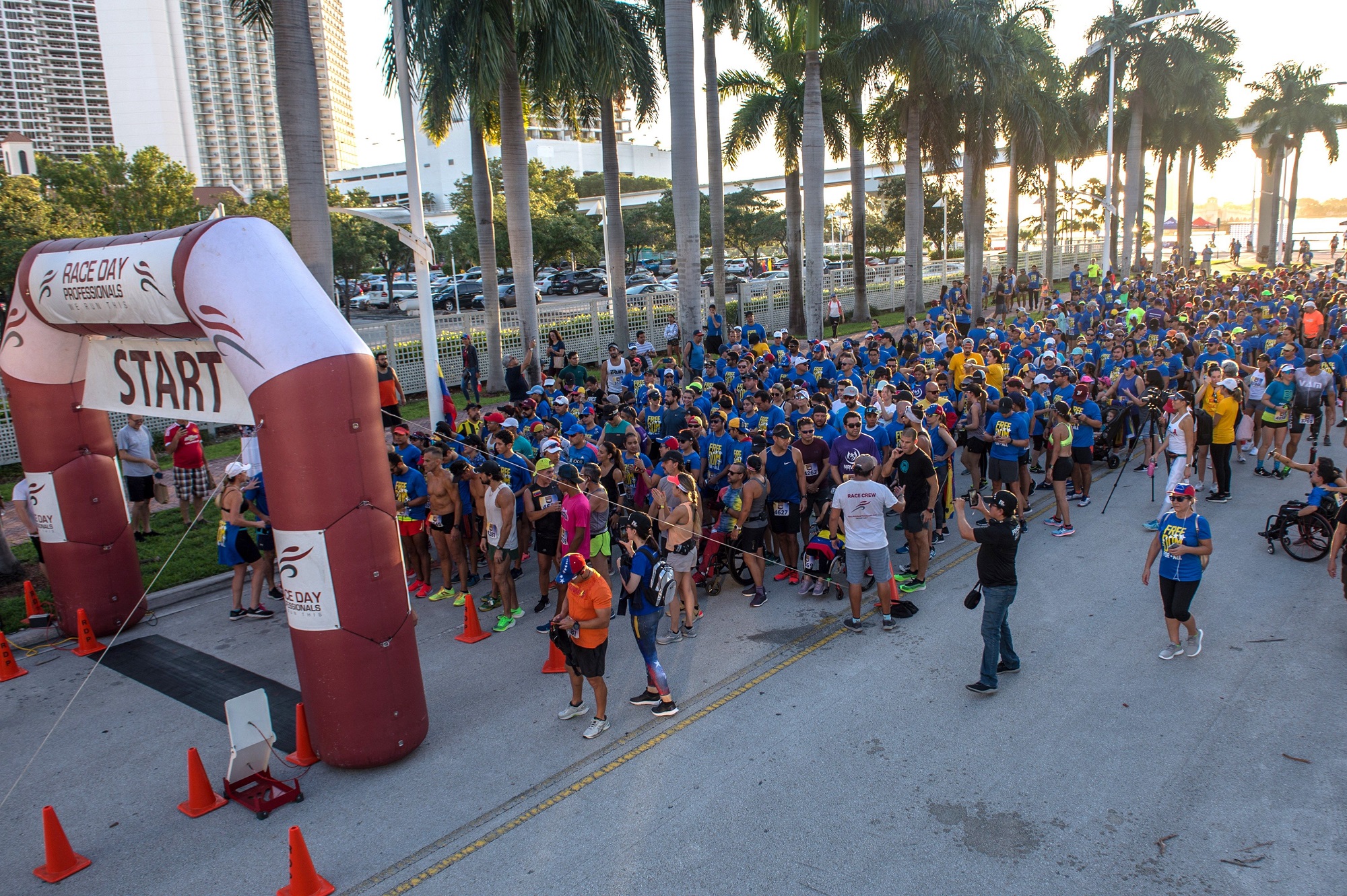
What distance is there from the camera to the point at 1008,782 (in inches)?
242

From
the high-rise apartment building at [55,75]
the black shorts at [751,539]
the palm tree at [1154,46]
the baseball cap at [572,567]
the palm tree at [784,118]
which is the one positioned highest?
the high-rise apartment building at [55,75]

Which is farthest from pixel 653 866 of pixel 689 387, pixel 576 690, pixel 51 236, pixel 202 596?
pixel 51 236

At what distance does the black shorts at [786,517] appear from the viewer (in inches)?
390

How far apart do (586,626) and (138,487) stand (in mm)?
8766

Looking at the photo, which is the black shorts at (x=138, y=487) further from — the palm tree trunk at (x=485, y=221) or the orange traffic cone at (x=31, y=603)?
the palm tree trunk at (x=485, y=221)

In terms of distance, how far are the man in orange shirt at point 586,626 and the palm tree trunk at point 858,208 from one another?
2471 centimetres

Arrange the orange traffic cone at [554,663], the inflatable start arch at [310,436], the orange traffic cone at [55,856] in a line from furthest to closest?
1. the orange traffic cone at [554,663]
2. the inflatable start arch at [310,436]
3. the orange traffic cone at [55,856]

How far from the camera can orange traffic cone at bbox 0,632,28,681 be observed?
348 inches

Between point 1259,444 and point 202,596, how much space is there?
15.0 m

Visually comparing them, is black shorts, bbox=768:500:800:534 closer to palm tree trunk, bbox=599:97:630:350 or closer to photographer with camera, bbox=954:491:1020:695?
photographer with camera, bbox=954:491:1020:695

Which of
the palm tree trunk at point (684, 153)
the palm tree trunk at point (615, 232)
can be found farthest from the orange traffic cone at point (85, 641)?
the palm tree trunk at point (615, 232)

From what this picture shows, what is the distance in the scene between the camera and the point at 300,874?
17.5 feet

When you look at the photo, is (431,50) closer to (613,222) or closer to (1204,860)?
(613,222)

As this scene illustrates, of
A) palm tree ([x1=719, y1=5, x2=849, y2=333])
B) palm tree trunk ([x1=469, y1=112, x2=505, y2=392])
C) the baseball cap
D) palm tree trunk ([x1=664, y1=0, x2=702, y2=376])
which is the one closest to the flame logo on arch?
the baseball cap
